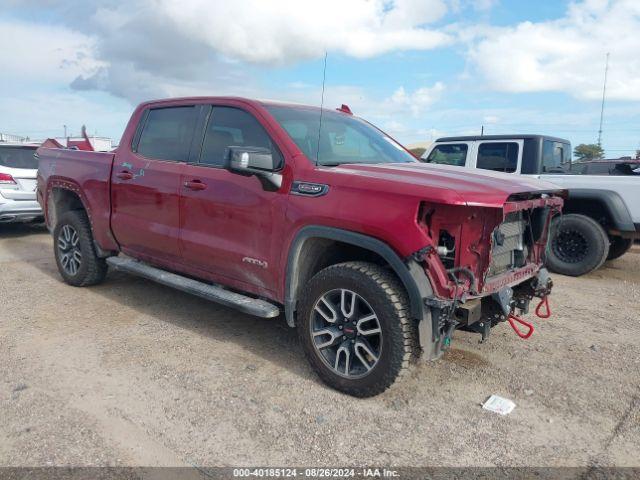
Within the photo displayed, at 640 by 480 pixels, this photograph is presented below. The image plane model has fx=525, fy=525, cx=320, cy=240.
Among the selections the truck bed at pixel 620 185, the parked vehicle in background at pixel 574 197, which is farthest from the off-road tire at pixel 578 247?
the truck bed at pixel 620 185

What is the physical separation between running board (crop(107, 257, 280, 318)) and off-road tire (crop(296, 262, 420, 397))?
43 centimetres

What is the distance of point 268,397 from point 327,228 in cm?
117

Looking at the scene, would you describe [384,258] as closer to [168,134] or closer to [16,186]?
[168,134]

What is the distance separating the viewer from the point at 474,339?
14.8 feet

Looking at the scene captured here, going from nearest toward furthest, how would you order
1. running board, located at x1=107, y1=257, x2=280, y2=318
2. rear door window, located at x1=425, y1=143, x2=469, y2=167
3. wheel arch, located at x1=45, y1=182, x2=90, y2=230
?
running board, located at x1=107, y1=257, x2=280, y2=318 → wheel arch, located at x1=45, y1=182, x2=90, y2=230 → rear door window, located at x1=425, y1=143, x2=469, y2=167

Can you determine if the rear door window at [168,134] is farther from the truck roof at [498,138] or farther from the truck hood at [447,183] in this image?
the truck roof at [498,138]

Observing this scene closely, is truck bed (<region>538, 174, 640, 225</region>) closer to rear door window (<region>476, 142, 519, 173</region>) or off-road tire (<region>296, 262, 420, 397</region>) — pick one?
rear door window (<region>476, 142, 519, 173</region>)

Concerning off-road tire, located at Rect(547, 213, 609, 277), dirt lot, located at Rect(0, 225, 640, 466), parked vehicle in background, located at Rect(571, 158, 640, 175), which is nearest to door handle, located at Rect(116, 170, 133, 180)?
dirt lot, located at Rect(0, 225, 640, 466)

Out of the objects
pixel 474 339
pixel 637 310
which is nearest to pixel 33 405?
pixel 474 339

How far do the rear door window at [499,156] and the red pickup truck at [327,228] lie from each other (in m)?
3.67

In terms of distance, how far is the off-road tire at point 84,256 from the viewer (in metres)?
5.59

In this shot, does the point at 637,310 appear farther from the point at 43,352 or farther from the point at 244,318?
the point at 43,352

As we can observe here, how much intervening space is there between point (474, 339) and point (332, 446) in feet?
6.79

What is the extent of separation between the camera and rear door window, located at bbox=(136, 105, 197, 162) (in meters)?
4.55
